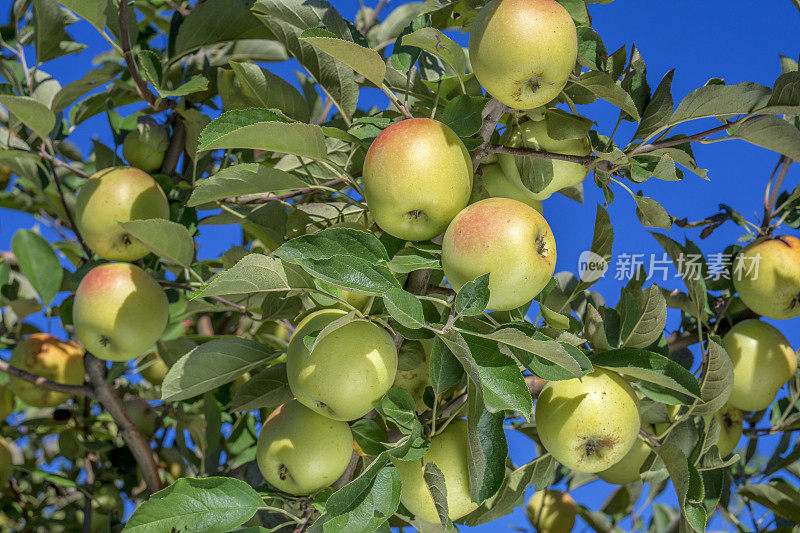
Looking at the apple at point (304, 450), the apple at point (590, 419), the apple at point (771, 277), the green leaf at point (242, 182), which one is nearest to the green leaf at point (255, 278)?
the green leaf at point (242, 182)

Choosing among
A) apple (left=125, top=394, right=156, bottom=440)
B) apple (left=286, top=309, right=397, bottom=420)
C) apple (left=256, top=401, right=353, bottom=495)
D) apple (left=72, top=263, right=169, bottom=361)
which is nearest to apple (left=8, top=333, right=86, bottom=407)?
apple (left=125, top=394, right=156, bottom=440)

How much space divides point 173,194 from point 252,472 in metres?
0.80

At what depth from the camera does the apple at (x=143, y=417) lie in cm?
240

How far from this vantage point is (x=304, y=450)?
119 cm

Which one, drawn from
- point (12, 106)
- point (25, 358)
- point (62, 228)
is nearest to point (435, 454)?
point (12, 106)

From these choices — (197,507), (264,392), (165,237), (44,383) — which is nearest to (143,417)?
(44,383)

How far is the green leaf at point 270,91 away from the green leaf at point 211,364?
520mm

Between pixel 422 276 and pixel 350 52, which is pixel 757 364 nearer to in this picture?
pixel 422 276

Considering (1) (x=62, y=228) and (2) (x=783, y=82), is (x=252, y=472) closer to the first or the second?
(1) (x=62, y=228)

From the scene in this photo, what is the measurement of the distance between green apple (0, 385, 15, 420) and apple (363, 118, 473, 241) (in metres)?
2.09

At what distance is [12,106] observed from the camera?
1.52 m

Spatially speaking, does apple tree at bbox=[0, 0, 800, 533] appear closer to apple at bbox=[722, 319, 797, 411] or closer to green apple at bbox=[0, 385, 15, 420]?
apple at bbox=[722, 319, 797, 411]

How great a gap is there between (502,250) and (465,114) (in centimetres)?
28

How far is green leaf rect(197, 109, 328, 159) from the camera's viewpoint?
103cm
